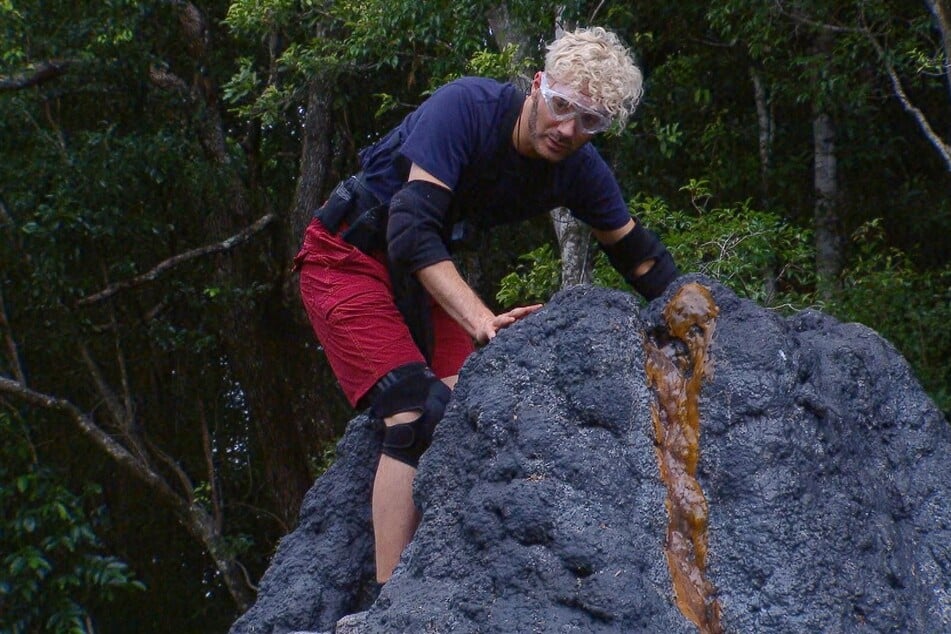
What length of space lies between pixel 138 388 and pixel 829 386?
29.4 feet

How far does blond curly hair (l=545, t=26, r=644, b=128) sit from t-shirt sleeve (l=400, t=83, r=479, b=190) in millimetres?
216

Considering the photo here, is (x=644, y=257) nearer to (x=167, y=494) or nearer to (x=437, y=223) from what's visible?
(x=437, y=223)

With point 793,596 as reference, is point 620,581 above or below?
above

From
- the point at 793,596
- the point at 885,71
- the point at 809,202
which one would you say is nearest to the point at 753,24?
the point at 885,71

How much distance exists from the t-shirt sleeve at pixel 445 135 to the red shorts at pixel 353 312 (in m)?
0.34

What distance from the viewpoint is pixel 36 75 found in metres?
8.73

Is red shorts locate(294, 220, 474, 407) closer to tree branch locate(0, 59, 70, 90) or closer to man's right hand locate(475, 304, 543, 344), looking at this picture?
man's right hand locate(475, 304, 543, 344)

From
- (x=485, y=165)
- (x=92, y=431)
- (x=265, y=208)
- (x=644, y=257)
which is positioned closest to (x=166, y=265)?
(x=265, y=208)

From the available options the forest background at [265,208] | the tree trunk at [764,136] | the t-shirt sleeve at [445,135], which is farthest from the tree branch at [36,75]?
the t-shirt sleeve at [445,135]

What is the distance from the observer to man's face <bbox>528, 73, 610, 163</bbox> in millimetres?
3010

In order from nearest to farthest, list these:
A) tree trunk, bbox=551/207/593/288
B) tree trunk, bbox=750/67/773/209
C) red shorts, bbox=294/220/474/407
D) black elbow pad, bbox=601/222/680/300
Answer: red shorts, bbox=294/220/474/407
black elbow pad, bbox=601/222/680/300
tree trunk, bbox=551/207/593/288
tree trunk, bbox=750/67/773/209

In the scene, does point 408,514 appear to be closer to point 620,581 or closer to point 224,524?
point 620,581

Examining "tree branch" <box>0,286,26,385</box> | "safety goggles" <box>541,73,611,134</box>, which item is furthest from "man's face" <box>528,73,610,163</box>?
"tree branch" <box>0,286,26,385</box>

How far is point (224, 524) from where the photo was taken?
10.8m
